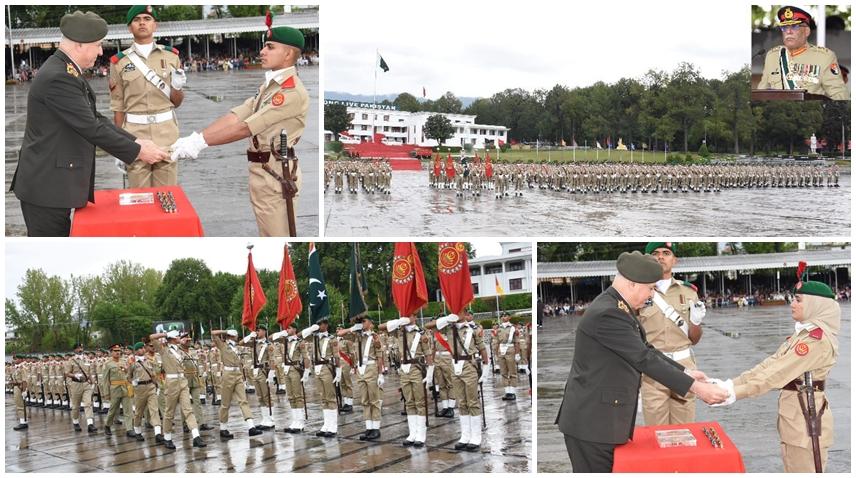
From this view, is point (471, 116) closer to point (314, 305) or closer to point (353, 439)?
point (314, 305)

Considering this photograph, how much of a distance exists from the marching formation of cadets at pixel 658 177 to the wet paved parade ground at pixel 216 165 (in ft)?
29.1

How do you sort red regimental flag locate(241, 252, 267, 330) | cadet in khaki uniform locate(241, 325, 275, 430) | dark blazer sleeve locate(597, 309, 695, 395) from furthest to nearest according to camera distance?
cadet in khaki uniform locate(241, 325, 275, 430) → red regimental flag locate(241, 252, 267, 330) → dark blazer sleeve locate(597, 309, 695, 395)

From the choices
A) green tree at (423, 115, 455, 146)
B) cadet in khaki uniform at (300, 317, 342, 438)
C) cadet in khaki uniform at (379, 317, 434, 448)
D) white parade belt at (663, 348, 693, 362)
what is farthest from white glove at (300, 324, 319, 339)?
green tree at (423, 115, 455, 146)

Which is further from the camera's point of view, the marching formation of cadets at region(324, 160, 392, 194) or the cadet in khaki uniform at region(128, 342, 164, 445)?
the marching formation of cadets at region(324, 160, 392, 194)

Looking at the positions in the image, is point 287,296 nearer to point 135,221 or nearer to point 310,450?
point 310,450

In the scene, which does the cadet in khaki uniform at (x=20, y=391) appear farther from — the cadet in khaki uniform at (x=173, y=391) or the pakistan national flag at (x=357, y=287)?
the pakistan national flag at (x=357, y=287)

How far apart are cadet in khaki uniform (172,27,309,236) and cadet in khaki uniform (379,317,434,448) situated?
261cm

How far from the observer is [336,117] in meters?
14.4

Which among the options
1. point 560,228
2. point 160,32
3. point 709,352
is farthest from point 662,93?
point 160,32

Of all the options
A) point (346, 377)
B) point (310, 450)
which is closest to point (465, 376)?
point (310, 450)

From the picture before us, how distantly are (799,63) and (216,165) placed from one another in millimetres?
8319

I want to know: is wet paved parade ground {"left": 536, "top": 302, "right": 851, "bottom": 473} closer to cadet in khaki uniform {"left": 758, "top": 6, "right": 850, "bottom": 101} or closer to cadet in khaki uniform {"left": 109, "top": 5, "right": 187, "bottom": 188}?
cadet in khaki uniform {"left": 758, "top": 6, "right": 850, "bottom": 101}

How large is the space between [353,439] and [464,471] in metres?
2.30

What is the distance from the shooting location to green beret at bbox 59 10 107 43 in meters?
5.77
